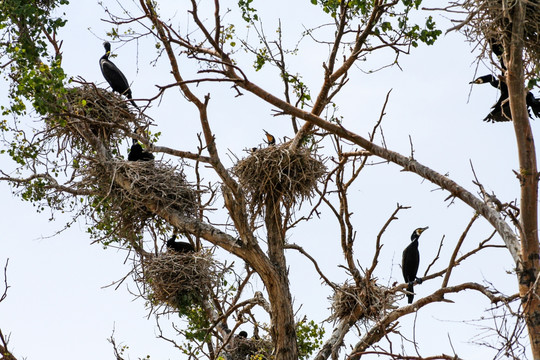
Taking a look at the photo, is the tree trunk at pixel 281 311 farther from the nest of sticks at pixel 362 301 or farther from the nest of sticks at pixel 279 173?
the nest of sticks at pixel 362 301

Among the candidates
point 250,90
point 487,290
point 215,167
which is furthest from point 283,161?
point 487,290

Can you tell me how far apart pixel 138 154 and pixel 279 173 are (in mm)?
2848

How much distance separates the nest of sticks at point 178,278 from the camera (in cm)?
842

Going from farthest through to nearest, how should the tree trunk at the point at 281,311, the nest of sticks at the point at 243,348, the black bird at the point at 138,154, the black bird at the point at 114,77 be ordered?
the black bird at the point at 114,77 < the nest of sticks at the point at 243,348 < the black bird at the point at 138,154 < the tree trunk at the point at 281,311

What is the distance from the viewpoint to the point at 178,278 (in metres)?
8.45

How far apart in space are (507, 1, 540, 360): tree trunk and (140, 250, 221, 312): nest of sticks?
389 cm

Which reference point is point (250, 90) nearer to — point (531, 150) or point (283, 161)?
point (283, 161)

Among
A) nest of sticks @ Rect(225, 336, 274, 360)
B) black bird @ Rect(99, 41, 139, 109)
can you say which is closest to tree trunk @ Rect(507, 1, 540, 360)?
nest of sticks @ Rect(225, 336, 274, 360)

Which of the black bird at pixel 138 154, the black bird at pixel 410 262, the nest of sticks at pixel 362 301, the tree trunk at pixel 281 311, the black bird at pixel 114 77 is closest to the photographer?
the tree trunk at pixel 281 311

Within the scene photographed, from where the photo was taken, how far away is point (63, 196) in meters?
9.87

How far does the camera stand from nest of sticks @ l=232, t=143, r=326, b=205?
291 inches

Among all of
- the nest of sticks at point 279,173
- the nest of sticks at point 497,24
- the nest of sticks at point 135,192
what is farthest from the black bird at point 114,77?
the nest of sticks at point 497,24

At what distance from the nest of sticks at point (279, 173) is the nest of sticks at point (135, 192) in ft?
2.88

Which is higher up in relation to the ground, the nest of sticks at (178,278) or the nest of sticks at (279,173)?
the nest of sticks at (279,173)
